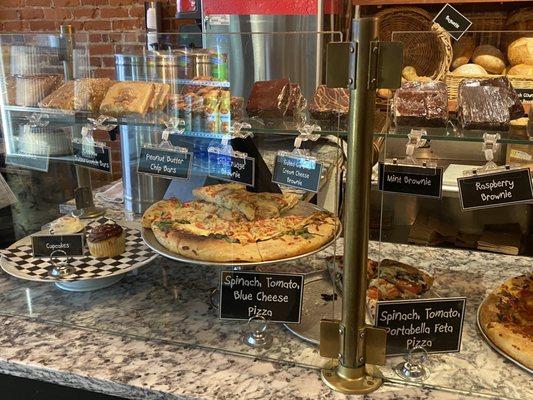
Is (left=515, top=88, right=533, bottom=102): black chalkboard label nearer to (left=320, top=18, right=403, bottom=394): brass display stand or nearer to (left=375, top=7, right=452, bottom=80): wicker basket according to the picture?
(left=375, top=7, right=452, bottom=80): wicker basket

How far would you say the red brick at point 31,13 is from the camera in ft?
12.6

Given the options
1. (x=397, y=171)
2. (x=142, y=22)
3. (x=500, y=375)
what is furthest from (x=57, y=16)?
(x=500, y=375)

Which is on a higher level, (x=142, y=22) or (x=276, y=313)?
(x=142, y=22)

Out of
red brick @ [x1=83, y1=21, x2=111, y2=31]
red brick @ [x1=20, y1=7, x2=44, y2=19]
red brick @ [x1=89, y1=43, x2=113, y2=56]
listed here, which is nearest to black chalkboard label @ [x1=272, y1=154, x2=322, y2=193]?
red brick @ [x1=89, y1=43, x2=113, y2=56]

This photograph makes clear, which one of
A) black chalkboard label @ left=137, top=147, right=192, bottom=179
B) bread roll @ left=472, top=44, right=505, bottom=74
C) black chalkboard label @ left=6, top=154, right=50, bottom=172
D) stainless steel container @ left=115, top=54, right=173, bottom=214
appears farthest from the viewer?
bread roll @ left=472, top=44, right=505, bottom=74

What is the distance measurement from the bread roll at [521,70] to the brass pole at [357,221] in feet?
4.16

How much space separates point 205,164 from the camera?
1335 millimetres

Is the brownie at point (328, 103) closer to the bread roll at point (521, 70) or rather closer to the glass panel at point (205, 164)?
the glass panel at point (205, 164)

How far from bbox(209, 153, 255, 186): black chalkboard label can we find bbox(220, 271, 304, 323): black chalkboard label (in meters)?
0.23

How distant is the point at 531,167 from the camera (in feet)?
3.16

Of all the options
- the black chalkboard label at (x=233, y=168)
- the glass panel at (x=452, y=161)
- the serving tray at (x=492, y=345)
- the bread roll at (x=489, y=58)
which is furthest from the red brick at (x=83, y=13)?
the serving tray at (x=492, y=345)

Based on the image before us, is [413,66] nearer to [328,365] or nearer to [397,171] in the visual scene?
[397,171]

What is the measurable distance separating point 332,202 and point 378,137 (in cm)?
28

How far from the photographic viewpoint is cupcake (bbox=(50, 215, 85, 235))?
138 centimetres
